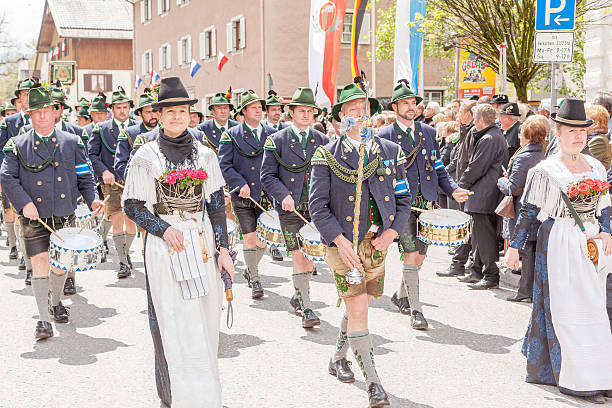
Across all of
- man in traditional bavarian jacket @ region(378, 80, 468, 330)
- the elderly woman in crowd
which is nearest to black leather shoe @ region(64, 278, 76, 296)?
man in traditional bavarian jacket @ region(378, 80, 468, 330)

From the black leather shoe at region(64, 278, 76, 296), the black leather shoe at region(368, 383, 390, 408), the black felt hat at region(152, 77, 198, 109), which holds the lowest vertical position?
the black leather shoe at region(64, 278, 76, 296)

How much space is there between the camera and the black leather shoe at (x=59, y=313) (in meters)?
8.30

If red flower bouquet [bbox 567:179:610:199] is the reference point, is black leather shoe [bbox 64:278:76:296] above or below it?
below

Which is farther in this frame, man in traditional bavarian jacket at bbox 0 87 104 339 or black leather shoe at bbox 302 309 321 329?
black leather shoe at bbox 302 309 321 329

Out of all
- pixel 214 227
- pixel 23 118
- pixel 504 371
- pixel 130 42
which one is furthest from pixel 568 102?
pixel 130 42

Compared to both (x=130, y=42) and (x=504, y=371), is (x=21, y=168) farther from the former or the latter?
(x=130, y=42)

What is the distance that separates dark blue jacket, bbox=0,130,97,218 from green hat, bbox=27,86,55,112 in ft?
1.04

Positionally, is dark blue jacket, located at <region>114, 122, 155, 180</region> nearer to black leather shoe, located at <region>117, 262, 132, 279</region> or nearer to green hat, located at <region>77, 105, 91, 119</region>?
black leather shoe, located at <region>117, 262, 132, 279</region>

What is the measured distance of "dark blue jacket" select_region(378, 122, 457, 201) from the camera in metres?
8.00

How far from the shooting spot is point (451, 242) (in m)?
7.60

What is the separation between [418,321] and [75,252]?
130 inches

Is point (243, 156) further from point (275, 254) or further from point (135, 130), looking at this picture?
point (275, 254)

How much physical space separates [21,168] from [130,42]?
62.9 metres

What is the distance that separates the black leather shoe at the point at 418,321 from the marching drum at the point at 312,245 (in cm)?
154
